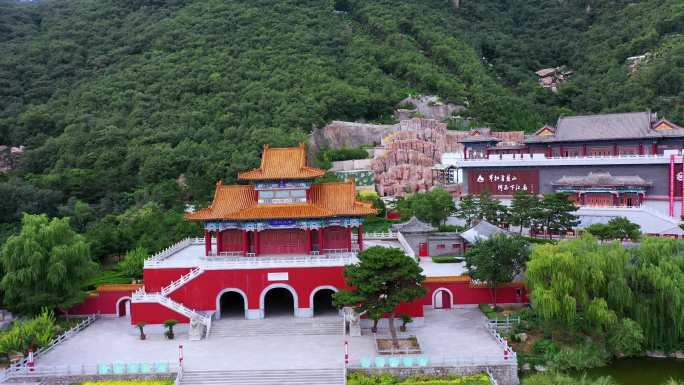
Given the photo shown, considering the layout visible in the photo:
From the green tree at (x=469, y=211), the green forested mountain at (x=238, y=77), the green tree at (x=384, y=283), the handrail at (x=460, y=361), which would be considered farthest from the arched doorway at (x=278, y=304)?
the green forested mountain at (x=238, y=77)

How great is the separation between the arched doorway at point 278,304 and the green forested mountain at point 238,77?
1552cm

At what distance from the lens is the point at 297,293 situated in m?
22.4

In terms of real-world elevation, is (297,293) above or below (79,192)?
below

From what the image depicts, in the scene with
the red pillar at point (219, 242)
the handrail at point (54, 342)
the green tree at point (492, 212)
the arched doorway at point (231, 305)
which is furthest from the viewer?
the green tree at point (492, 212)

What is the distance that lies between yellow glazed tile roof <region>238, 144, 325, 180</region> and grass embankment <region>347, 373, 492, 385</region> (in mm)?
9104

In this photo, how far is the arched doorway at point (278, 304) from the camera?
23.0m

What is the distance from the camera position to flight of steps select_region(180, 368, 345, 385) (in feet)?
55.7

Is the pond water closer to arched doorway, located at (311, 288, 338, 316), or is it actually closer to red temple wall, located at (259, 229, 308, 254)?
arched doorway, located at (311, 288, 338, 316)

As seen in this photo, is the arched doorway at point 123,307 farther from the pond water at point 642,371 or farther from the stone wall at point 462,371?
the pond water at point 642,371

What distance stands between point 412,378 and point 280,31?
60.5m

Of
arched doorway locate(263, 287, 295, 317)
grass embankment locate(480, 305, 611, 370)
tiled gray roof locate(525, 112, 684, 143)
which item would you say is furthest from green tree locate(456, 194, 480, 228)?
arched doorway locate(263, 287, 295, 317)

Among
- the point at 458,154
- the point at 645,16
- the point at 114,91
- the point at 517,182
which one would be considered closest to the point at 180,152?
the point at 114,91

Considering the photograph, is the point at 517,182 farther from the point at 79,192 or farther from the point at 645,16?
the point at 645,16

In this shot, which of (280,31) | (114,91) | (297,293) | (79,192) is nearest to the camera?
(297,293)
